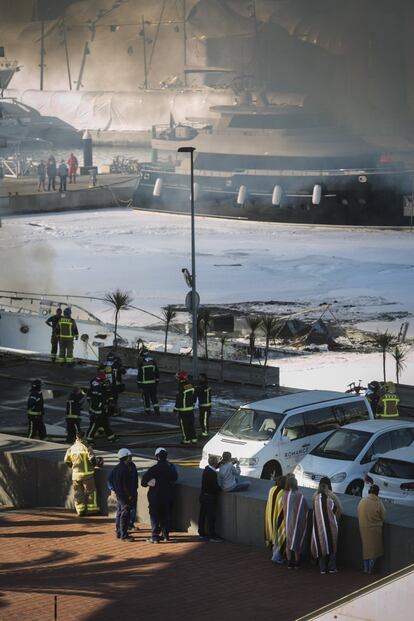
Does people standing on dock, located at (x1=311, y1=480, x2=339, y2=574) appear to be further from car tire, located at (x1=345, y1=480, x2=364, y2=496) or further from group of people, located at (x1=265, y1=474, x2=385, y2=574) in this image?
car tire, located at (x1=345, y1=480, x2=364, y2=496)

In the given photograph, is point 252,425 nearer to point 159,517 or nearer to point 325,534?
point 159,517

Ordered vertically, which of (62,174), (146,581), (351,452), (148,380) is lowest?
(146,581)

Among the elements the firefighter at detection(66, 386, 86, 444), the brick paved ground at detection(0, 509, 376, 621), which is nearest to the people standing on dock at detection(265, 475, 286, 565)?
the brick paved ground at detection(0, 509, 376, 621)

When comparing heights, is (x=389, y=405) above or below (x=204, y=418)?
above

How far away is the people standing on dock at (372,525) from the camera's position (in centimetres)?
901

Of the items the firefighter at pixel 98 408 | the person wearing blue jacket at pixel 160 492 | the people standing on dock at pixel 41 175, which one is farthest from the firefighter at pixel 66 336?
the people standing on dock at pixel 41 175

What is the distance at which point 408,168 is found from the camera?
3809 cm

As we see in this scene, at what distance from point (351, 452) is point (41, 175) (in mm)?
30329

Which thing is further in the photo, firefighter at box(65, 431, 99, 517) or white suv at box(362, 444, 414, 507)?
white suv at box(362, 444, 414, 507)

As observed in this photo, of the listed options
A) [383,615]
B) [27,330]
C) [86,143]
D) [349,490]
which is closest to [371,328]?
[27,330]

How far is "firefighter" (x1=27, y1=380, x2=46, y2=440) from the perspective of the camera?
1585 centimetres

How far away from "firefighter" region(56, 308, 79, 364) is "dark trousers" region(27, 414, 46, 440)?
17.3 feet

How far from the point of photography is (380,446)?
12.7m

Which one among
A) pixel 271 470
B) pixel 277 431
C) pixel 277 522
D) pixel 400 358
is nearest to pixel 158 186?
pixel 400 358
